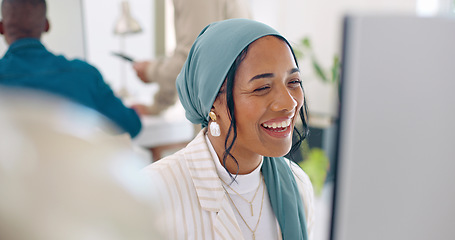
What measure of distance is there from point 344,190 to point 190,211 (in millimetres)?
389

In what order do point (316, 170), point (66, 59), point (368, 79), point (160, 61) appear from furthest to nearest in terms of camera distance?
point (316, 170), point (160, 61), point (66, 59), point (368, 79)

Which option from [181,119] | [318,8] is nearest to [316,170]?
[318,8]

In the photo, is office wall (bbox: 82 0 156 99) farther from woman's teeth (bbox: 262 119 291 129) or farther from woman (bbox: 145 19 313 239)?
woman's teeth (bbox: 262 119 291 129)

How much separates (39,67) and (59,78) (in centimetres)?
3

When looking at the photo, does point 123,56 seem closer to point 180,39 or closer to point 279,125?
point 180,39

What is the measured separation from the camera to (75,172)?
0.57 feet

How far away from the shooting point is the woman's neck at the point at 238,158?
0.55m

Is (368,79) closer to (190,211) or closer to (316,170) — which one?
(190,211)

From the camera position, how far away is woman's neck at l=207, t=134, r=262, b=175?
0.55m

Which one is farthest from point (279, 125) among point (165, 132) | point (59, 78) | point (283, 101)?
point (59, 78)

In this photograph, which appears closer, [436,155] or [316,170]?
[436,155]

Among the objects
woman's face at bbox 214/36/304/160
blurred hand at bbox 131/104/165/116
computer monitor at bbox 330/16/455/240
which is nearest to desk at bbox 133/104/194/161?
blurred hand at bbox 131/104/165/116

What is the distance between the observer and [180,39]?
0.55 m

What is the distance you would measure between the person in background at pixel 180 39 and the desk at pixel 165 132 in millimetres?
16
